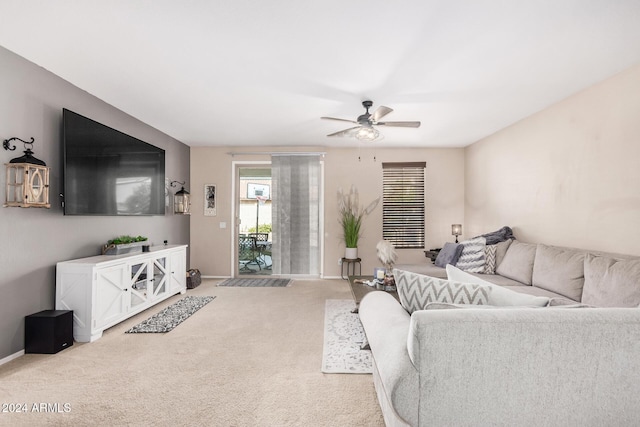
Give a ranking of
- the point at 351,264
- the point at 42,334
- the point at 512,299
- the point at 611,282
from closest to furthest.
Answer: the point at 512,299, the point at 611,282, the point at 42,334, the point at 351,264

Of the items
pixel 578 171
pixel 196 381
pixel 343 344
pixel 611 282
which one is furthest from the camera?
pixel 578 171

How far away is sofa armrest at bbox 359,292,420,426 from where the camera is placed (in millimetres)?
1116

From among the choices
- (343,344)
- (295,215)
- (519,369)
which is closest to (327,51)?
(519,369)

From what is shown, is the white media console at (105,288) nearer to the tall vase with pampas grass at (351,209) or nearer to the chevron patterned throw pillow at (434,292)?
the chevron patterned throw pillow at (434,292)

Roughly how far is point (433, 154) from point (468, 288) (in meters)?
4.84

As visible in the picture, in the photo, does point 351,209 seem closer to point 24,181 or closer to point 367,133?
point 367,133

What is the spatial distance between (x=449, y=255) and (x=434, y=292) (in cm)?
317

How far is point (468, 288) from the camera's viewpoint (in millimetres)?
1452

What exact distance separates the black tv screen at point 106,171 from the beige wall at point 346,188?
1.43 metres

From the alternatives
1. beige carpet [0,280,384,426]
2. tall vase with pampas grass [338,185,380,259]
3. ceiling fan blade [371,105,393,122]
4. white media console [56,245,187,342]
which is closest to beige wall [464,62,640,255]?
ceiling fan blade [371,105,393,122]

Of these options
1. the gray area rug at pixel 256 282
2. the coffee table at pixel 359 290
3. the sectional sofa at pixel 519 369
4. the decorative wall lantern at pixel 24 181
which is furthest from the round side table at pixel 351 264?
the sectional sofa at pixel 519 369

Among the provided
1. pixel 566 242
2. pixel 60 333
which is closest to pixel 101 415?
pixel 60 333

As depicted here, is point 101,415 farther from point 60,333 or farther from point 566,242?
point 566,242

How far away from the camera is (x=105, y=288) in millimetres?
3000
